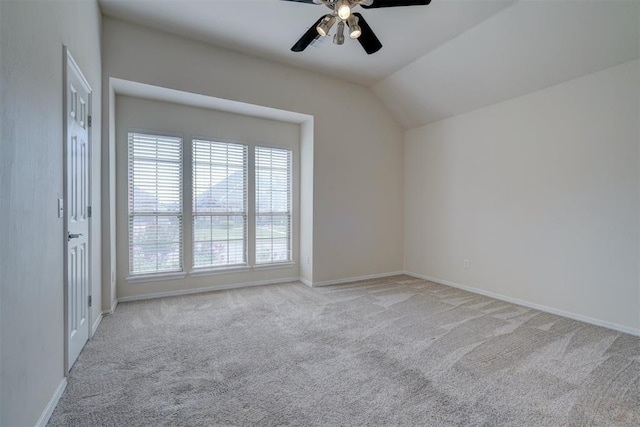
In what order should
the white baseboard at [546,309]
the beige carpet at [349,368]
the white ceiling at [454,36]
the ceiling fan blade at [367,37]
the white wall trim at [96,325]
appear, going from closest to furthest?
the beige carpet at [349,368]
the ceiling fan blade at [367,37]
the white wall trim at [96,325]
the white ceiling at [454,36]
the white baseboard at [546,309]

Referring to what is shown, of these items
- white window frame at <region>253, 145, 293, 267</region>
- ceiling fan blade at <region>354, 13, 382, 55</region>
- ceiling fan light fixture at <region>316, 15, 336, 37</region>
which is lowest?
white window frame at <region>253, 145, 293, 267</region>

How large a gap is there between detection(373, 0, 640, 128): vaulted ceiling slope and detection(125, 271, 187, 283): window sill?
4.34m

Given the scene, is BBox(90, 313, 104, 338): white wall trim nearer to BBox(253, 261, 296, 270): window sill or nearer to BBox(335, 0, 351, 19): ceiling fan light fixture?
BBox(253, 261, 296, 270): window sill

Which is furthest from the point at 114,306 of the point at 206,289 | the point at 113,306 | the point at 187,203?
the point at 187,203

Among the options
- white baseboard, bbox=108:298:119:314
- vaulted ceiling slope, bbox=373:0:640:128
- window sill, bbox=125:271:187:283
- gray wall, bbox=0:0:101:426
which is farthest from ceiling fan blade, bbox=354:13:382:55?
white baseboard, bbox=108:298:119:314

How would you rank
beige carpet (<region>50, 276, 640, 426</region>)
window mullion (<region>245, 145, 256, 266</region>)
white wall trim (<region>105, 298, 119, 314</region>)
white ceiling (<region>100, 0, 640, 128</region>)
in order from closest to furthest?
beige carpet (<region>50, 276, 640, 426</region>)
white ceiling (<region>100, 0, 640, 128</region>)
white wall trim (<region>105, 298, 119, 314</region>)
window mullion (<region>245, 145, 256, 266</region>)

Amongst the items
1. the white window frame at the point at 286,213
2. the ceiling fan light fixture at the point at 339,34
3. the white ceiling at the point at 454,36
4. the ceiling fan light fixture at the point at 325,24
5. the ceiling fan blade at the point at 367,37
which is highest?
the white ceiling at the point at 454,36

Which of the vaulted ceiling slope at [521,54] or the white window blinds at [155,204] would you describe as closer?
the vaulted ceiling slope at [521,54]

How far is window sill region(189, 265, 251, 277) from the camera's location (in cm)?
433

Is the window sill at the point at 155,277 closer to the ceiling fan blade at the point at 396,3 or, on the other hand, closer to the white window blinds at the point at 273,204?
the white window blinds at the point at 273,204

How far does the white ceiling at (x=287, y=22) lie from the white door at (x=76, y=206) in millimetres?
1230

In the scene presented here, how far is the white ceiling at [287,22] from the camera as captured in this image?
3.12m

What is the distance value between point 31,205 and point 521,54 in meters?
4.69

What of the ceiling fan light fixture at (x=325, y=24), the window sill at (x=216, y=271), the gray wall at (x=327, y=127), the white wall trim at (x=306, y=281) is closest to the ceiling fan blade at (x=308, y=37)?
the ceiling fan light fixture at (x=325, y=24)
